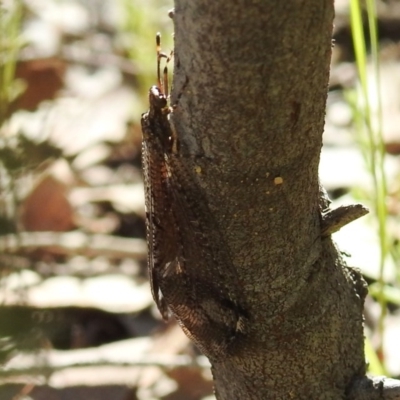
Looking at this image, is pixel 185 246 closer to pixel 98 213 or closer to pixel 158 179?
pixel 158 179

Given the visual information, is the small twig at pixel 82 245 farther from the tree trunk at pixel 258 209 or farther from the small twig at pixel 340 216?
the small twig at pixel 340 216

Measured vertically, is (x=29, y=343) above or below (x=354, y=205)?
below

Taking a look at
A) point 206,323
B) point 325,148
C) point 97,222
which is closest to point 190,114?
point 206,323

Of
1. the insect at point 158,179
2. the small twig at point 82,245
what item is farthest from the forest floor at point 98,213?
the insect at point 158,179

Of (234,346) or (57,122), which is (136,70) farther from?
(234,346)

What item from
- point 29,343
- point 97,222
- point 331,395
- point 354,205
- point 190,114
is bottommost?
point 97,222

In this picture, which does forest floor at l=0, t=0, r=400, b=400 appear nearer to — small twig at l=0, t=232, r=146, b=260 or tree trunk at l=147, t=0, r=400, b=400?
small twig at l=0, t=232, r=146, b=260

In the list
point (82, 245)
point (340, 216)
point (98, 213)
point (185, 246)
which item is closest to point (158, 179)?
point (185, 246)
